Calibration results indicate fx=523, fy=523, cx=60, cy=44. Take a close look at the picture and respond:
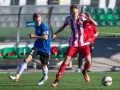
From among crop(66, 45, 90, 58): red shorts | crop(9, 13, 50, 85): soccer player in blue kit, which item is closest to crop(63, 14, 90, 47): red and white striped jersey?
crop(66, 45, 90, 58): red shorts

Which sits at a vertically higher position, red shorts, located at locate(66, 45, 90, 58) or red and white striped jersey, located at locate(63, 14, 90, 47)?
red and white striped jersey, located at locate(63, 14, 90, 47)

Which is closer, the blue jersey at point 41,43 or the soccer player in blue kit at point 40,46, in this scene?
the soccer player in blue kit at point 40,46

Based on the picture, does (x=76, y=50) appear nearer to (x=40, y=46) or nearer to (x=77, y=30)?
(x=77, y=30)

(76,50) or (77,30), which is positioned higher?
(77,30)

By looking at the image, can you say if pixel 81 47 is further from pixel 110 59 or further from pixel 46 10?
pixel 110 59

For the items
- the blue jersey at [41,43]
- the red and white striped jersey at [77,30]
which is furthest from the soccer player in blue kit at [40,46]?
the red and white striped jersey at [77,30]

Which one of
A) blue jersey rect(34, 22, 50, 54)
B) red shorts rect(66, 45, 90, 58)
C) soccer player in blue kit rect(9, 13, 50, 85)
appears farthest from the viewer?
blue jersey rect(34, 22, 50, 54)

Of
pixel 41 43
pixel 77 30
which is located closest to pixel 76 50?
pixel 77 30

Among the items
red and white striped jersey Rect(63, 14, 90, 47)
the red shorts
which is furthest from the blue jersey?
the red shorts

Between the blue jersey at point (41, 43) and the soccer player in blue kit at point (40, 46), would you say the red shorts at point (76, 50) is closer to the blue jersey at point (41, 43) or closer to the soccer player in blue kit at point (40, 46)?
the soccer player in blue kit at point (40, 46)

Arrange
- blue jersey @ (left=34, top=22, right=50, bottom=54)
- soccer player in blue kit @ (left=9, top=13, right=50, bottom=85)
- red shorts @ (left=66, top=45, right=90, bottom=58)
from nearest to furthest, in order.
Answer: red shorts @ (left=66, top=45, right=90, bottom=58)
soccer player in blue kit @ (left=9, top=13, right=50, bottom=85)
blue jersey @ (left=34, top=22, right=50, bottom=54)

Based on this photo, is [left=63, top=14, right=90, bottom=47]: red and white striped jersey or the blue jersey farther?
the blue jersey

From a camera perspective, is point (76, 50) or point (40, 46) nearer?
point (76, 50)

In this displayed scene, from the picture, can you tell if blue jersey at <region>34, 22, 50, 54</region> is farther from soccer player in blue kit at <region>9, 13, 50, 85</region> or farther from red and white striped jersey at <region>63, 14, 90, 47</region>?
red and white striped jersey at <region>63, 14, 90, 47</region>
